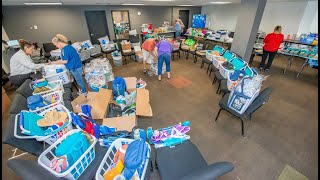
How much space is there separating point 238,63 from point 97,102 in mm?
3067

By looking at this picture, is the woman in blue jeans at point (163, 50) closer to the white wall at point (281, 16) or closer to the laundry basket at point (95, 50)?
the laundry basket at point (95, 50)

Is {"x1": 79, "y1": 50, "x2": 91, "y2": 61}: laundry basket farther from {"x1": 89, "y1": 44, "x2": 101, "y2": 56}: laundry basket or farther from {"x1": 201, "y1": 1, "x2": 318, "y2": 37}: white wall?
{"x1": 201, "y1": 1, "x2": 318, "y2": 37}: white wall

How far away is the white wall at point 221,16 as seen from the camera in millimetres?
7670

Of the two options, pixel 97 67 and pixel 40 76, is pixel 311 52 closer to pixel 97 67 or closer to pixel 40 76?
pixel 97 67

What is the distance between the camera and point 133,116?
227 cm

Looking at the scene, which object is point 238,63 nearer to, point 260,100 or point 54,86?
point 260,100

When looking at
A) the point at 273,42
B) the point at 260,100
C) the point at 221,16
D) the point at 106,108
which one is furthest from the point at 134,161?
the point at 221,16

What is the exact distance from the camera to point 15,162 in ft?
3.98

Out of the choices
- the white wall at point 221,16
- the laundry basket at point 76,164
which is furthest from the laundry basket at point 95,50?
the white wall at point 221,16

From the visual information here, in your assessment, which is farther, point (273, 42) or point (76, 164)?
point (273, 42)

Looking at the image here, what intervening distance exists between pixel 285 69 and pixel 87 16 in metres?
7.81

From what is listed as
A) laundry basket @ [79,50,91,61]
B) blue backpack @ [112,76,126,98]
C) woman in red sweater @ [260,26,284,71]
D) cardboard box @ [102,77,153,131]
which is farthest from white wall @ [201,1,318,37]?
laundry basket @ [79,50,91,61]

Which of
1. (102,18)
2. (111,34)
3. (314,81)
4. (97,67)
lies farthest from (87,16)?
(314,81)

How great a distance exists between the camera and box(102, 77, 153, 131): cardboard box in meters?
2.21
